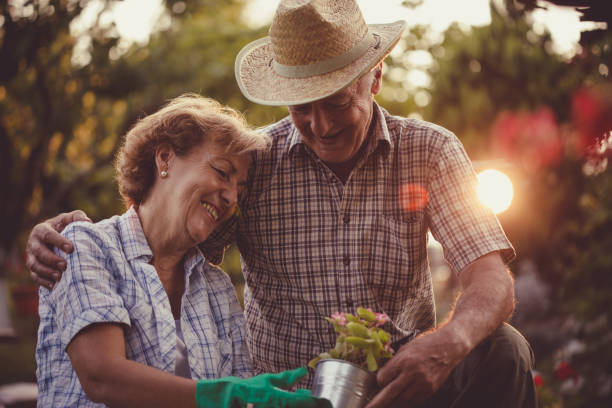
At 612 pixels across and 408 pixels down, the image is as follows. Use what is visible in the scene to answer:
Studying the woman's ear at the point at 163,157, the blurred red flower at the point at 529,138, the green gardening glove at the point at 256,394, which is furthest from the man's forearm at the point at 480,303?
the blurred red flower at the point at 529,138

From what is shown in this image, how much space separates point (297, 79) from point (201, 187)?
0.67 m

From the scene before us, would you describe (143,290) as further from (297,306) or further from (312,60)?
(312,60)

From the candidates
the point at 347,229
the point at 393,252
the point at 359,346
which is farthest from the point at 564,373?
the point at 359,346

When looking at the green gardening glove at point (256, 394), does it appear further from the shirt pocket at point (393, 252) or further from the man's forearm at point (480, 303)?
the shirt pocket at point (393, 252)

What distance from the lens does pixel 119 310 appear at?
7.90 ft

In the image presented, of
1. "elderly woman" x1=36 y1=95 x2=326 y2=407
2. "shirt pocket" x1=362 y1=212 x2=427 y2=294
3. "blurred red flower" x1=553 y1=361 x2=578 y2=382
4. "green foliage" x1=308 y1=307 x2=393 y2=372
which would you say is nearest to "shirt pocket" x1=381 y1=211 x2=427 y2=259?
"shirt pocket" x1=362 y1=212 x2=427 y2=294

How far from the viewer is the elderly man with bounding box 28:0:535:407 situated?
281 centimetres

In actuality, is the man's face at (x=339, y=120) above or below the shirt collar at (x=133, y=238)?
above

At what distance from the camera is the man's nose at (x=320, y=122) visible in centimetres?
298

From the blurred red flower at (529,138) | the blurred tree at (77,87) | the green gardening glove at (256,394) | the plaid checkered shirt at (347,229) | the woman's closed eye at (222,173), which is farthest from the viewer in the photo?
the blurred red flower at (529,138)

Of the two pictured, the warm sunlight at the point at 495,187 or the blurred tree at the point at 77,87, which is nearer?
the warm sunlight at the point at 495,187

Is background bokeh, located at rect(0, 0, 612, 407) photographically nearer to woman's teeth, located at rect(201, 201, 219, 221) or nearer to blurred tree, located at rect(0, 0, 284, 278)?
blurred tree, located at rect(0, 0, 284, 278)

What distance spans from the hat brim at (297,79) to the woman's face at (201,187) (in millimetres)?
331

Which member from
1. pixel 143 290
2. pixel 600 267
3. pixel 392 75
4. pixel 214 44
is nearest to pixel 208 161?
pixel 143 290
